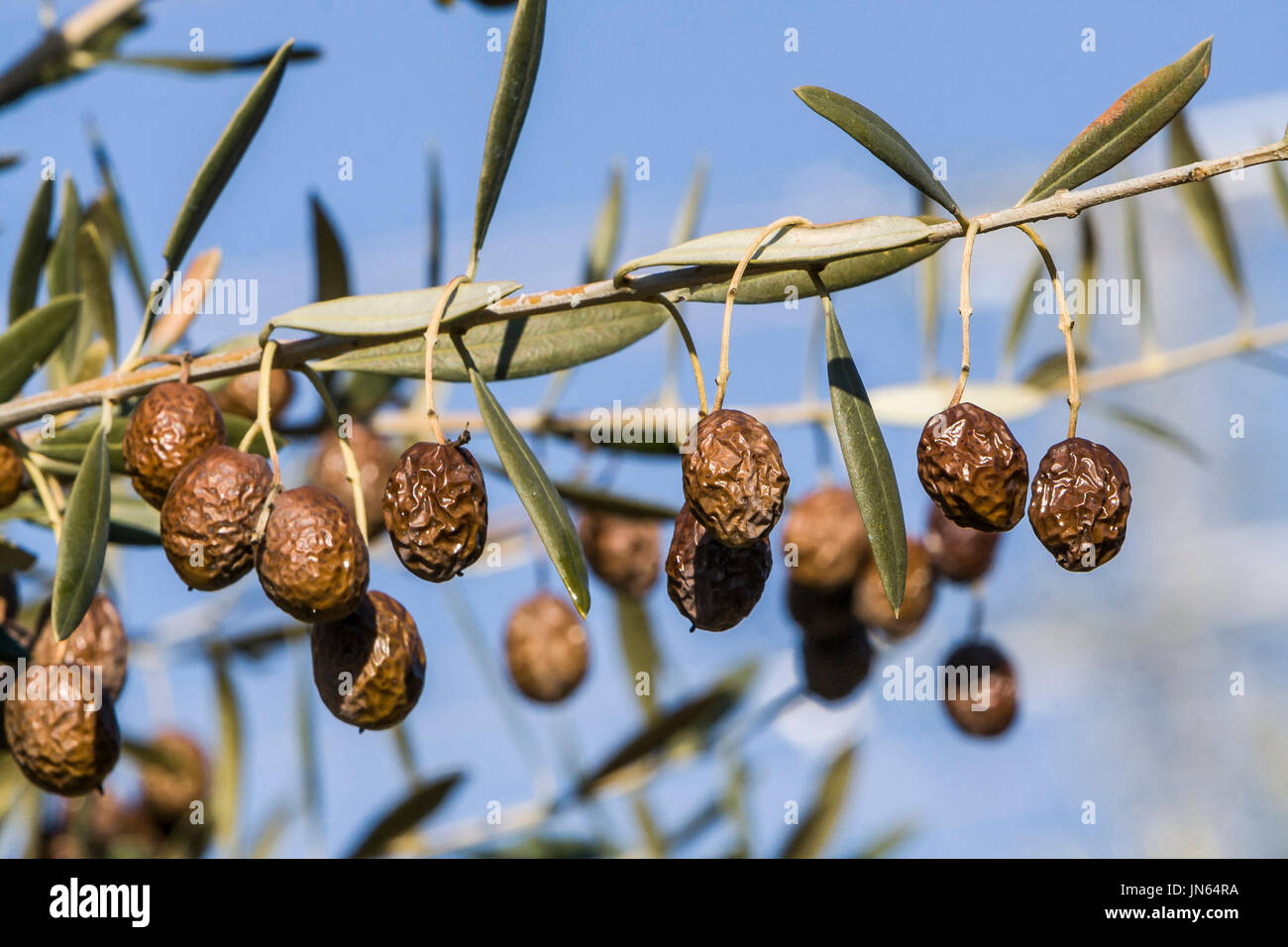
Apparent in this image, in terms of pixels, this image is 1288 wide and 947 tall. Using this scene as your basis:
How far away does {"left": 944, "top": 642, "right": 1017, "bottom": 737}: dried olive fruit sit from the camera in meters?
2.01

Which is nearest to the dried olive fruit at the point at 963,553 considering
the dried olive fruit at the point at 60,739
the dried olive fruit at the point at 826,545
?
the dried olive fruit at the point at 826,545

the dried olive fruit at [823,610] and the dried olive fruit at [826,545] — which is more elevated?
the dried olive fruit at [826,545]

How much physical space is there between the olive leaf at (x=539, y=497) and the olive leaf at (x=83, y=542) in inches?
13.4

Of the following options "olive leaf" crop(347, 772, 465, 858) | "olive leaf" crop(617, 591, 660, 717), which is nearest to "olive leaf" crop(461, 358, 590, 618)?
"olive leaf" crop(347, 772, 465, 858)

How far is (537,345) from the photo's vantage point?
120cm

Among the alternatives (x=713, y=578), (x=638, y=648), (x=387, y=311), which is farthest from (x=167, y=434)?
(x=638, y=648)

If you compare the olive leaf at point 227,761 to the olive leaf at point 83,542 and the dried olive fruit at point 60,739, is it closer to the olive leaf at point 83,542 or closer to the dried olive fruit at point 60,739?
the dried olive fruit at point 60,739

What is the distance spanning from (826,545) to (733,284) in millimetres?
1013

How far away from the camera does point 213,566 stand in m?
1.05

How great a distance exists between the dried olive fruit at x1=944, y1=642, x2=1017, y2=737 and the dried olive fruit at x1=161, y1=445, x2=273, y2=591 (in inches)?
50.6

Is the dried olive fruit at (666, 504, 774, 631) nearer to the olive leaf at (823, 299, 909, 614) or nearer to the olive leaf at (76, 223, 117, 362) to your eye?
the olive leaf at (823, 299, 909, 614)

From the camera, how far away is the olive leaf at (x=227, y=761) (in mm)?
2291

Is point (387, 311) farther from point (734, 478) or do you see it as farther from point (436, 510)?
point (734, 478)
